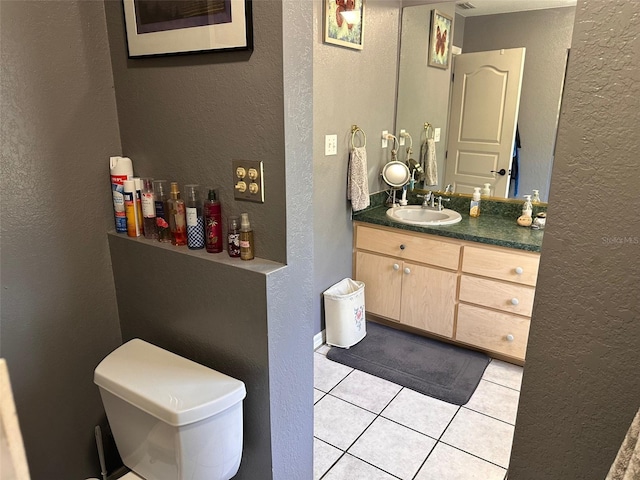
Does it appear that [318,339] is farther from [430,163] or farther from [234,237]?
[234,237]

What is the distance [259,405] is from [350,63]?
188cm

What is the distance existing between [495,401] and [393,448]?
0.66 meters

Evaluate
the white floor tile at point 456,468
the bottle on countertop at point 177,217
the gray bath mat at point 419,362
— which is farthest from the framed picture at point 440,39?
the white floor tile at point 456,468

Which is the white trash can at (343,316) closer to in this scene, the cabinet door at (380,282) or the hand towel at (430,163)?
the cabinet door at (380,282)

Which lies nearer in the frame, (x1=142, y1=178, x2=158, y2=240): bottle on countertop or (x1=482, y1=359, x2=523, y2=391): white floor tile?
(x1=142, y1=178, x2=158, y2=240): bottle on countertop

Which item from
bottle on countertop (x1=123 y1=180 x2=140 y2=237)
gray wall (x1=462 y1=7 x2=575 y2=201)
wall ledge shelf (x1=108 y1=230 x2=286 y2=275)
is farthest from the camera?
→ gray wall (x1=462 y1=7 x2=575 y2=201)

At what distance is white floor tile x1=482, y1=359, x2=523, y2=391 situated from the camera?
239 cm

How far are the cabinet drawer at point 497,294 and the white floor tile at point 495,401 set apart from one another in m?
0.43

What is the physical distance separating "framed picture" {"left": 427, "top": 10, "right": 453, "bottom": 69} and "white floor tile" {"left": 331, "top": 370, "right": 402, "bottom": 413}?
2023 mm

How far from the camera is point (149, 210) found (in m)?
1.47

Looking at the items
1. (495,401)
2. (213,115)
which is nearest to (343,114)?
(213,115)

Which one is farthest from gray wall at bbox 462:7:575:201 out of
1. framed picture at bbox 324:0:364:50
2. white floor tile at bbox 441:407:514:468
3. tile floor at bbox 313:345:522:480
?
white floor tile at bbox 441:407:514:468

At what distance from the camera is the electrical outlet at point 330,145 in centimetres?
240

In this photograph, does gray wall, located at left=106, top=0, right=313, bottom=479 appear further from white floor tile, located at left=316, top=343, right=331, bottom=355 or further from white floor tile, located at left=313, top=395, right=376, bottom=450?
white floor tile, located at left=316, top=343, right=331, bottom=355
